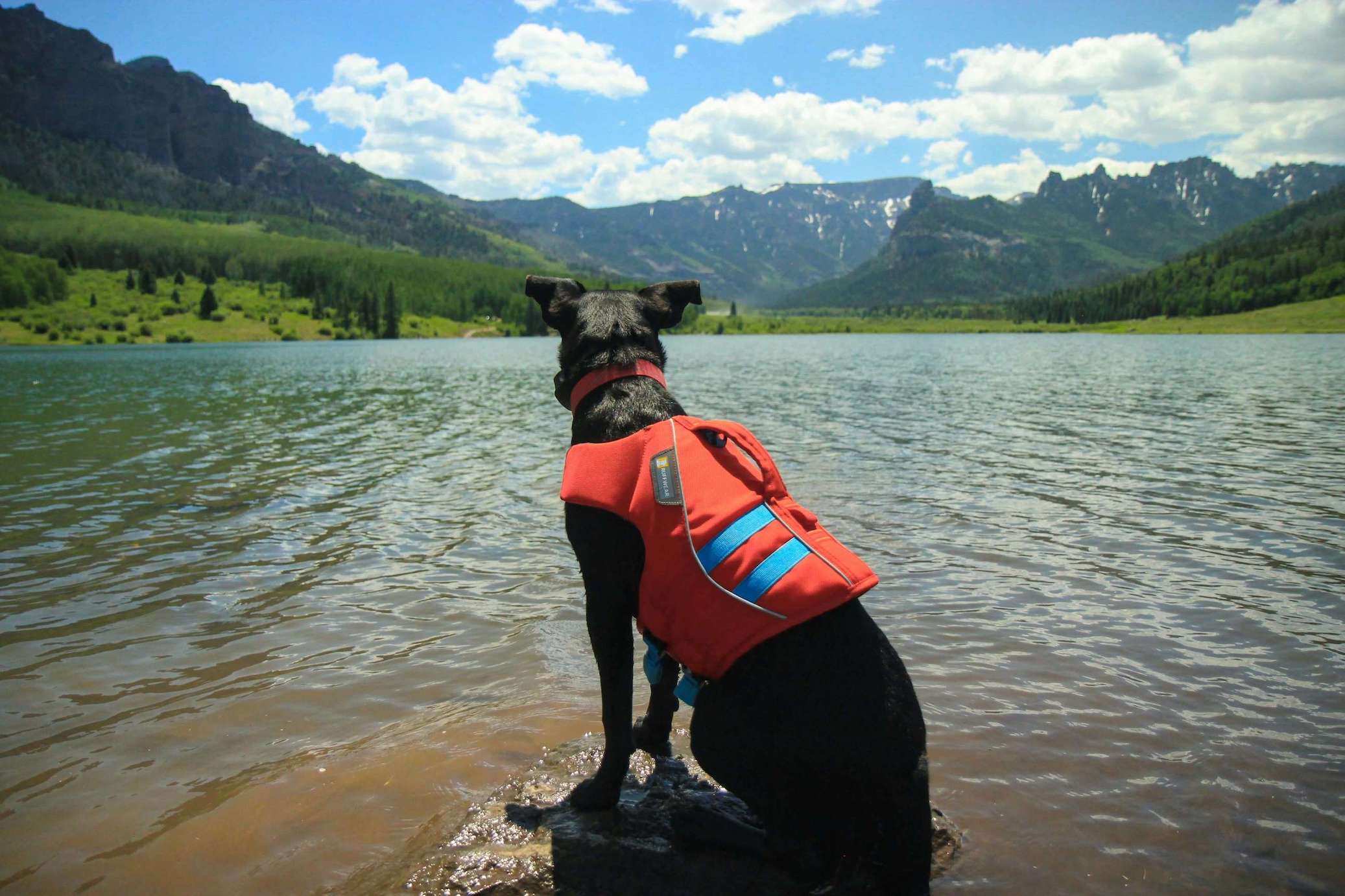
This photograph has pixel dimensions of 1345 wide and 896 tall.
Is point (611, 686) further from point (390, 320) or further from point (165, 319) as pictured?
point (390, 320)

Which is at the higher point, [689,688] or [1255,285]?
[1255,285]

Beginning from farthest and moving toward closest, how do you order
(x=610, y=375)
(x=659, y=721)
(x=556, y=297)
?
(x=556, y=297)
(x=659, y=721)
(x=610, y=375)

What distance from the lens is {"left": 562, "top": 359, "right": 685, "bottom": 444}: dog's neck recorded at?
4375 mm

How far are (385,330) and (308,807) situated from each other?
190142 mm

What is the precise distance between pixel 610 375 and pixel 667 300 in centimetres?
93

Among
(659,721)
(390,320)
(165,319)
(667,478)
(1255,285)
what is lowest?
(659,721)

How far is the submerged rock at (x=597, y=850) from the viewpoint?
3674mm

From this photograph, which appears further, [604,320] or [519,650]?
[519,650]

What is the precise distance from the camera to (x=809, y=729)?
3.25 metres

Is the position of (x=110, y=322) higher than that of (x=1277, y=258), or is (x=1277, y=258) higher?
(x=1277, y=258)

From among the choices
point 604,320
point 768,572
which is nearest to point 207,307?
point 604,320

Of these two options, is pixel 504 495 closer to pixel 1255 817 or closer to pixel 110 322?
pixel 1255 817

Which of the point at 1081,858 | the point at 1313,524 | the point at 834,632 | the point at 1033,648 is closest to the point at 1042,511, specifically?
the point at 1313,524

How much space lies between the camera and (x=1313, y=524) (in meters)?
11.2
